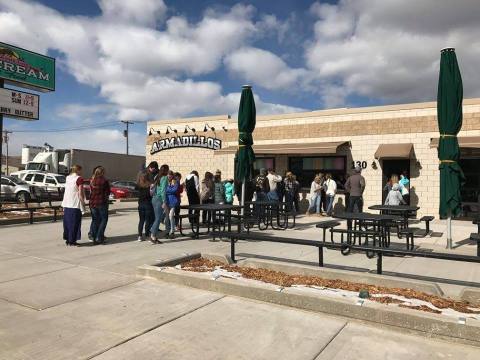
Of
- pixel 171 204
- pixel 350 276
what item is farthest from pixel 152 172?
pixel 350 276

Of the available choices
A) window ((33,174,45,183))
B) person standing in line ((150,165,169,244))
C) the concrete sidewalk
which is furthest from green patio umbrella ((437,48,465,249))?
window ((33,174,45,183))

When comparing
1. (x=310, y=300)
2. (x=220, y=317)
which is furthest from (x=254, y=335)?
(x=310, y=300)

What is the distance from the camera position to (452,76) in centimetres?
823

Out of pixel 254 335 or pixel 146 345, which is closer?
pixel 146 345

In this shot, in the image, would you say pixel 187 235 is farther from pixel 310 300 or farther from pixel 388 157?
pixel 388 157

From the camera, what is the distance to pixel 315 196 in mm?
15336

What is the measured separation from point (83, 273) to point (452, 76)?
768cm

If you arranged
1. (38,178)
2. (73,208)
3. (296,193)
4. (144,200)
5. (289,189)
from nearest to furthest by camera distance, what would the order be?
(73,208) < (144,200) < (289,189) < (296,193) < (38,178)

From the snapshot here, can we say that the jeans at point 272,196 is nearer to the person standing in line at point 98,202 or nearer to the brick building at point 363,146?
the brick building at point 363,146

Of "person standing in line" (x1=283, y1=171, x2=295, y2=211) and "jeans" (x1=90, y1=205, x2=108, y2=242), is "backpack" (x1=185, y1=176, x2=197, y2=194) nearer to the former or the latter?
"jeans" (x1=90, y1=205, x2=108, y2=242)

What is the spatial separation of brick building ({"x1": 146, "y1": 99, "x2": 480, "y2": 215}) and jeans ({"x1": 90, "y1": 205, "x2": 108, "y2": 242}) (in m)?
Result: 8.80

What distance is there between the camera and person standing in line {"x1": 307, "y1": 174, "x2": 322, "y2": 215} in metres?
15.1

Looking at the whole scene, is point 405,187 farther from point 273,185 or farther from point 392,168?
point 273,185

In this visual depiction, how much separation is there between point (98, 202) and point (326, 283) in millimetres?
5172
